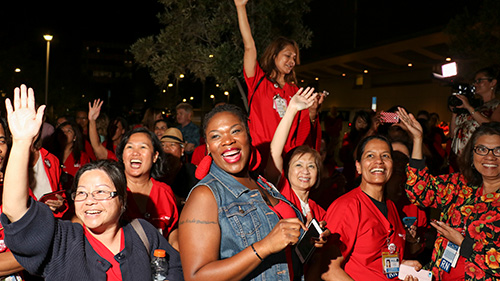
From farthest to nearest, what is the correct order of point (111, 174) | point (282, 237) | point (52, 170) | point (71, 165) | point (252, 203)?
point (71, 165) < point (52, 170) < point (111, 174) < point (252, 203) < point (282, 237)

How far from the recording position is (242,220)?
2.57 metres

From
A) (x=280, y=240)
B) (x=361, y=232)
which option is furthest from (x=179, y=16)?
(x=280, y=240)

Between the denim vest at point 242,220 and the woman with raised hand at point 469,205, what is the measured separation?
1.75 m

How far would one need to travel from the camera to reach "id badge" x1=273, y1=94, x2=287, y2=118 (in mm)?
4992

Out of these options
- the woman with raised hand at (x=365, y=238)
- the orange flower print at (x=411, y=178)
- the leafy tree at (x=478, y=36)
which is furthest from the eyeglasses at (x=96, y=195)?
the leafy tree at (x=478, y=36)

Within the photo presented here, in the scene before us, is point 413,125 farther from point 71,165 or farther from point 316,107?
point 71,165

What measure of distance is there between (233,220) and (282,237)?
0.32 m

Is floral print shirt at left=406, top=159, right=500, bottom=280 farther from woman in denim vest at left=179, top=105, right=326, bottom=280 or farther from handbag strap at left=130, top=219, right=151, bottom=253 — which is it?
handbag strap at left=130, top=219, right=151, bottom=253

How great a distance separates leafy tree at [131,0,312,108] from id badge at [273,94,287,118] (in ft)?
25.2

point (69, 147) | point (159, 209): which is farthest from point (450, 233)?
point (69, 147)

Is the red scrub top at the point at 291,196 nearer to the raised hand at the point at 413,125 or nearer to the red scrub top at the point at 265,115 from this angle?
the red scrub top at the point at 265,115

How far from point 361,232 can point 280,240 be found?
5.29 ft

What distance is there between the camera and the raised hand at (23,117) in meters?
2.44

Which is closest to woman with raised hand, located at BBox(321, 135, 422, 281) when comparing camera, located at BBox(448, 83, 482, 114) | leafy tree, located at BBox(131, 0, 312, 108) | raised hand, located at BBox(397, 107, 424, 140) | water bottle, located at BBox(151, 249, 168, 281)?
raised hand, located at BBox(397, 107, 424, 140)
